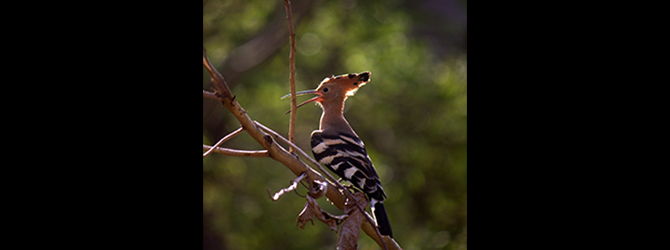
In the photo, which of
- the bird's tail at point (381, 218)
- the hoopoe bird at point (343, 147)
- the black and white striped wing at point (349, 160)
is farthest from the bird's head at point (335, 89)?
the bird's tail at point (381, 218)

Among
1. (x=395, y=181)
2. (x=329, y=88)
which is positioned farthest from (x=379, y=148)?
(x=329, y=88)

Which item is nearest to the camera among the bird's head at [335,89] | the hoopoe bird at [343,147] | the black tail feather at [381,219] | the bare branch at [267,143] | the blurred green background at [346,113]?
the bare branch at [267,143]

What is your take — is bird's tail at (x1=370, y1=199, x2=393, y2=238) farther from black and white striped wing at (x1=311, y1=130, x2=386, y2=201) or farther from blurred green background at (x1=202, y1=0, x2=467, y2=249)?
blurred green background at (x1=202, y1=0, x2=467, y2=249)

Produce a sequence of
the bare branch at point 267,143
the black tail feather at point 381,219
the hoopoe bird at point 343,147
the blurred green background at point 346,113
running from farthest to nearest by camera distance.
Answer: the blurred green background at point 346,113, the hoopoe bird at point 343,147, the black tail feather at point 381,219, the bare branch at point 267,143

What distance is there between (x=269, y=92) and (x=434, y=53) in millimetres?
1563

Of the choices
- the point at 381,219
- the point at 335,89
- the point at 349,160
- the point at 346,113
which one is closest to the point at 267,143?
the point at 381,219

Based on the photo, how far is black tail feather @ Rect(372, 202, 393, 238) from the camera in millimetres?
1416

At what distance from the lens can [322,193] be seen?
1165 mm

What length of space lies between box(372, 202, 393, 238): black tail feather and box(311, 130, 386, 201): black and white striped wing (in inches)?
1.7

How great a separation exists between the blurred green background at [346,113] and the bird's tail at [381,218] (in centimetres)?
230

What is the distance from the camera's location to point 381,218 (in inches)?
58.4

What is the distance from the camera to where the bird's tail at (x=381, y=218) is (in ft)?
4.65

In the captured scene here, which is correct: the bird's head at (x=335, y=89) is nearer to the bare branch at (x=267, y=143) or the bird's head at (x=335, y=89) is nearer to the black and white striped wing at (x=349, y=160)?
the black and white striped wing at (x=349, y=160)

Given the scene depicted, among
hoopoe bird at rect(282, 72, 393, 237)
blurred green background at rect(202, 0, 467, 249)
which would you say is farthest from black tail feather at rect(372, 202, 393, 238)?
blurred green background at rect(202, 0, 467, 249)
